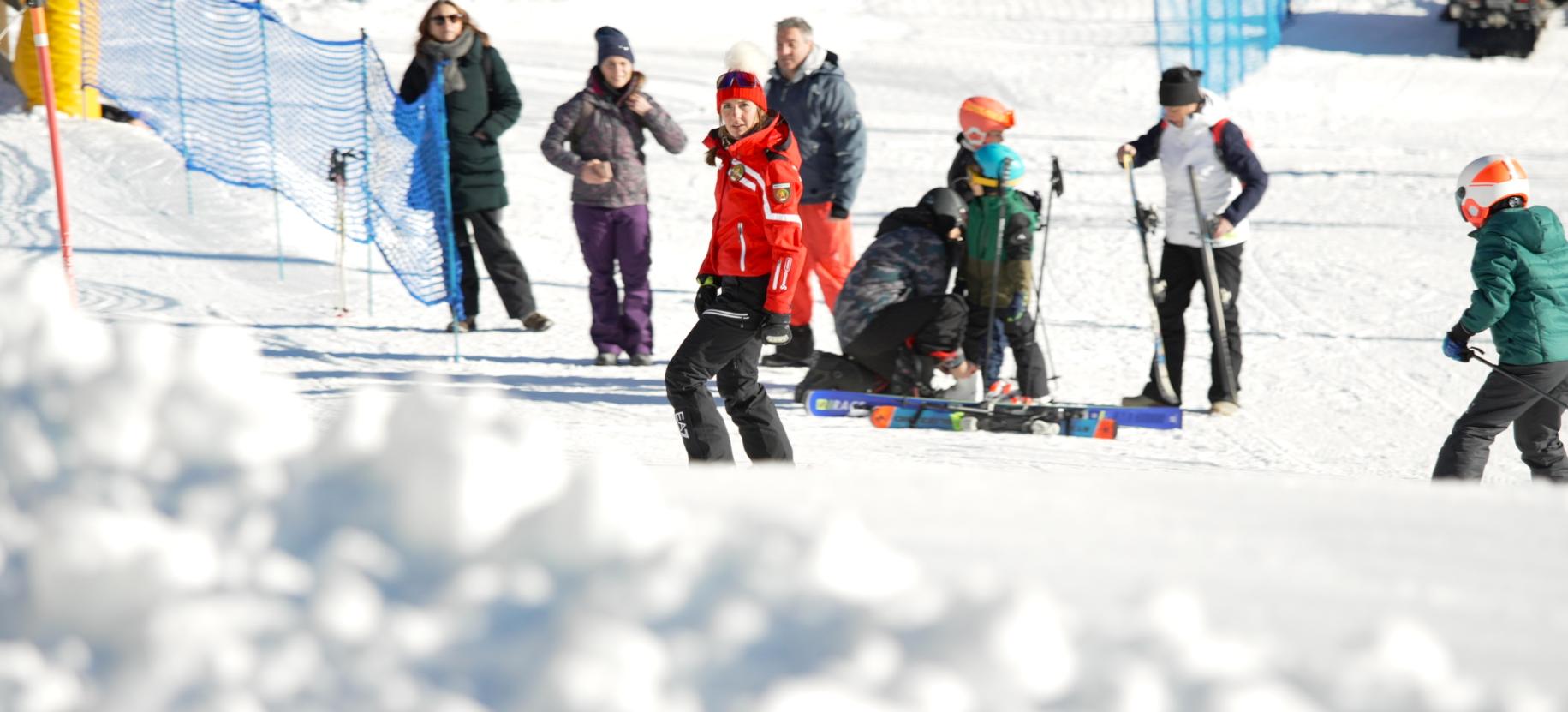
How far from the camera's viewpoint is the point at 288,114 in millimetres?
11883

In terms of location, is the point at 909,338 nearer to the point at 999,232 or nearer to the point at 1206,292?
the point at 999,232

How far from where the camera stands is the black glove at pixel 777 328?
498 centimetres

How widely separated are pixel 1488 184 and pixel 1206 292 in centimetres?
222

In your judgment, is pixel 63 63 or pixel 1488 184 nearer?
pixel 1488 184

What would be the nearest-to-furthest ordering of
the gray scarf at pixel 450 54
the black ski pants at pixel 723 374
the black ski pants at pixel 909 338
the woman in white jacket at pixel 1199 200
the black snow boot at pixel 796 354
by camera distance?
the black ski pants at pixel 723 374 < the black ski pants at pixel 909 338 < the woman in white jacket at pixel 1199 200 < the gray scarf at pixel 450 54 < the black snow boot at pixel 796 354

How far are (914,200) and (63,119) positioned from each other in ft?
23.2

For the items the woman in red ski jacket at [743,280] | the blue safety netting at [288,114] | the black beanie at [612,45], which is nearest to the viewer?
the woman in red ski jacket at [743,280]

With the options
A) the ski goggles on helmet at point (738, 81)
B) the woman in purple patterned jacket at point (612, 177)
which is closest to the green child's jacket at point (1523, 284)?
the ski goggles on helmet at point (738, 81)

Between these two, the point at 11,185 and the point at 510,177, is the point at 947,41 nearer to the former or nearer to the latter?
the point at 510,177

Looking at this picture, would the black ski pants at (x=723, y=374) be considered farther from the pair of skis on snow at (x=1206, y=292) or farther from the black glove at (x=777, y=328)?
the pair of skis on snow at (x=1206, y=292)

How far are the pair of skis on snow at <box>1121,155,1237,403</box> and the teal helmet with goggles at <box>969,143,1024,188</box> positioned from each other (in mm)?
624

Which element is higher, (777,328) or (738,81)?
(738,81)

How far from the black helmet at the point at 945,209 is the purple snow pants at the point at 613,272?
1.63 metres

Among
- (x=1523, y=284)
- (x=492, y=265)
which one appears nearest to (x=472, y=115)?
(x=492, y=265)
